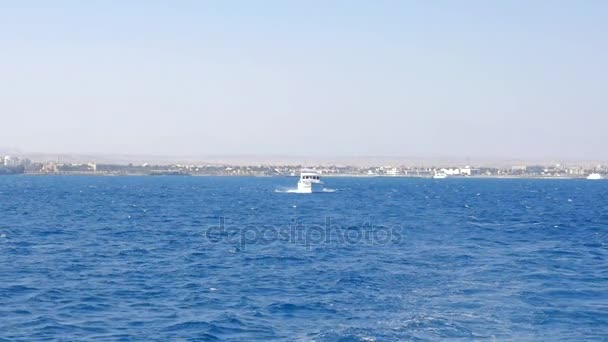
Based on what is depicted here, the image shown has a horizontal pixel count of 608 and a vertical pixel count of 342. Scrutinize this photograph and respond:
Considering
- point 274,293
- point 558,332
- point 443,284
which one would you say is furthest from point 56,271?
point 558,332

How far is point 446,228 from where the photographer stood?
8262cm

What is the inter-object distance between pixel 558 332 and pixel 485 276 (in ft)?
46.7

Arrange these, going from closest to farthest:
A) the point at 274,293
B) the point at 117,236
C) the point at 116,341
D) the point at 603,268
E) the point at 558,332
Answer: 1. the point at 116,341
2. the point at 558,332
3. the point at 274,293
4. the point at 603,268
5. the point at 117,236

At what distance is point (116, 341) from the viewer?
31.0m

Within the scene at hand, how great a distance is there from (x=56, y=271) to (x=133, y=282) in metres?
6.30

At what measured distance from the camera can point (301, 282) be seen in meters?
44.7

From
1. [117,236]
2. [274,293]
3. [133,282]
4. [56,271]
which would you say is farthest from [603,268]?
[117,236]

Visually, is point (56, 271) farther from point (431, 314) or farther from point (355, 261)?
point (431, 314)

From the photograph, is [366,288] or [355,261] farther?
[355,261]

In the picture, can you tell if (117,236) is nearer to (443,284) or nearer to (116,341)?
(443,284)

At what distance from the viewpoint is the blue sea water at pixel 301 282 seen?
33.4 meters

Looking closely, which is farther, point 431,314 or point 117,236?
point 117,236

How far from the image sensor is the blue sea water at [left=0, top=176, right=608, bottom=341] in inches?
1315

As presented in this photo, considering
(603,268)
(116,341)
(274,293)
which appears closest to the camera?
(116,341)
